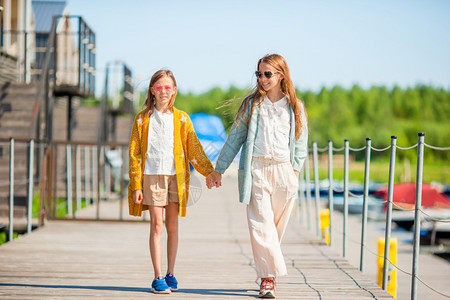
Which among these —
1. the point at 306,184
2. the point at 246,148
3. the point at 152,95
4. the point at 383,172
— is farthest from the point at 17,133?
the point at 383,172

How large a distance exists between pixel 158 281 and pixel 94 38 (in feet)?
35.7

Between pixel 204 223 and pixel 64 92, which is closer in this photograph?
pixel 204 223

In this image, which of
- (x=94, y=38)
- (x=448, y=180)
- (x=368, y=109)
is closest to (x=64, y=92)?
(x=94, y=38)

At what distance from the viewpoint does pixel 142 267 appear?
5.29 metres

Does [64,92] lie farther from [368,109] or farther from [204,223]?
[368,109]

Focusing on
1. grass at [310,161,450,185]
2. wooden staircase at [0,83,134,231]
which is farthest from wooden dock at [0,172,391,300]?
grass at [310,161,450,185]

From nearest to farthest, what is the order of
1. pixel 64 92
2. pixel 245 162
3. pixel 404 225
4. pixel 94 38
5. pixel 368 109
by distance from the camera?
1. pixel 245 162
2. pixel 64 92
3. pixel 94 38
4. pixel 404 225
5. pixel 368 109

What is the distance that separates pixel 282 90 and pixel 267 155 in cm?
46

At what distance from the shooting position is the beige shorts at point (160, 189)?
4051mm

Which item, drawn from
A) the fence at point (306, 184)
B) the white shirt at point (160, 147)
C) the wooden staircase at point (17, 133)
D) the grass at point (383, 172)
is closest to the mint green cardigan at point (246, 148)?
the white shirt at point (160, 147)

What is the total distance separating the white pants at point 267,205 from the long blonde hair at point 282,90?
0.94ft

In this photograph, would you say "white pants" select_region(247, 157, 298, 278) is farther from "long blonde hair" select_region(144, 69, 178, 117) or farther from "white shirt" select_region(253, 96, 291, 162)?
"long blonde hair" select_region(144, 69, 178, 117)

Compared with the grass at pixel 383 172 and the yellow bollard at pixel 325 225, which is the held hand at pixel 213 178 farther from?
the grass at pixel 383 172

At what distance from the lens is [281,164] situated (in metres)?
3.97
